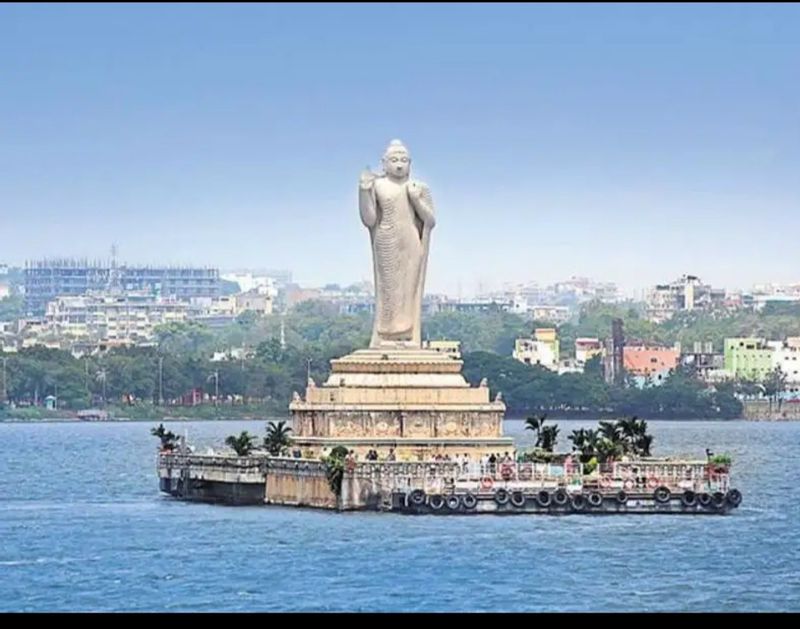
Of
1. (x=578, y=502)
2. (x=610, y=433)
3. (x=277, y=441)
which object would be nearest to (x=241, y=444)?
(x=277, y=441)

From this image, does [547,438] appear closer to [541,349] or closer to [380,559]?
[380,559]

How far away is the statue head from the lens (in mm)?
57688

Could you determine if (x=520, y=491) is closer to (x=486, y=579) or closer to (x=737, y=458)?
(x=486, y=579)

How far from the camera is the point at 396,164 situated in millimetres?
57688

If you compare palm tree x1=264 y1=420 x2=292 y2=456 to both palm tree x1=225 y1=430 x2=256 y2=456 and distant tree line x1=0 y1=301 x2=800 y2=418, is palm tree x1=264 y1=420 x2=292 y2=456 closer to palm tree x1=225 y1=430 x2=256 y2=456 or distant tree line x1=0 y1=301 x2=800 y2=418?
palm tree x1=225 y1=430 x2=256 y2=456

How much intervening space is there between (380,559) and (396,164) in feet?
57.8

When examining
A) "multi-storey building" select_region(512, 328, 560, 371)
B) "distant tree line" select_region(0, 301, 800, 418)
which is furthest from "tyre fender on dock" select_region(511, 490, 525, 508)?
"multi-storey building" select_region(512, 328, 560, 371)

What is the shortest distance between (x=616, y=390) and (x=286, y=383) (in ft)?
70.5

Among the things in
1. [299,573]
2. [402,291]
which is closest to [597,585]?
[299,573]

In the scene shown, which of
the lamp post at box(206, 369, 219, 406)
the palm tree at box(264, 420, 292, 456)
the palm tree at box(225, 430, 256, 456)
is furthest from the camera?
the lamp post at box(206, 369, 219, 406)

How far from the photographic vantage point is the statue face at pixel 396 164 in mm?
57688

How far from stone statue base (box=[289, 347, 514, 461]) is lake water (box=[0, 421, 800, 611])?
258cm

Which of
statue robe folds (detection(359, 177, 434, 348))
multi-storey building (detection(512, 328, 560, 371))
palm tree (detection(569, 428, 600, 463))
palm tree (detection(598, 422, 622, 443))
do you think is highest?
multi-storey building (detection(512, 328, 560, 371))

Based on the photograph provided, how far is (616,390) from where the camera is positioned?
16012 centimetres
